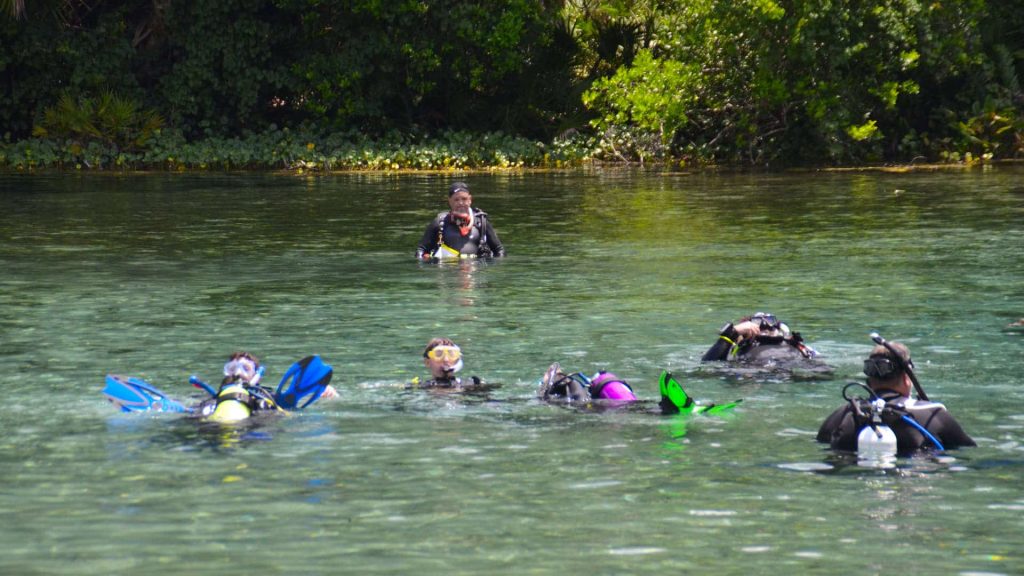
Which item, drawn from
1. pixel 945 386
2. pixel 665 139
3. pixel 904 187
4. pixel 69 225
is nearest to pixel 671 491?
pixel 945 386

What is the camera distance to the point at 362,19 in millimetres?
39156

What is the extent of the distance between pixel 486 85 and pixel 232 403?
30.7 m

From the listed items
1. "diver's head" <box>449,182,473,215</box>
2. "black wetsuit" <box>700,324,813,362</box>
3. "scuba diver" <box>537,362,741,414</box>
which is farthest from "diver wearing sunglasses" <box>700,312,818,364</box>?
"diver's head" <box>449,182,473,215</box>

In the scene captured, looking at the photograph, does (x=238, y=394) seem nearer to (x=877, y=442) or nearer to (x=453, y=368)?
(x=453, y=368)

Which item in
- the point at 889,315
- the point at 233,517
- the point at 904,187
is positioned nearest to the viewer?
the point at 233,517

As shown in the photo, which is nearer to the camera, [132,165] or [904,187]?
[904,187]

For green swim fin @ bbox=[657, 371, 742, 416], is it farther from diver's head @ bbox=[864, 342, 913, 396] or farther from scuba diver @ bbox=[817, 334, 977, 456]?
diver's head @ bbox=[864, 342, 913, 396]

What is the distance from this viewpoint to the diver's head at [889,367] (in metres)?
8.96

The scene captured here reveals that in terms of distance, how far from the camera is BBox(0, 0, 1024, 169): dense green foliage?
34344 mm

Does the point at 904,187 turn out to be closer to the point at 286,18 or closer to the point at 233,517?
the point at 286,18

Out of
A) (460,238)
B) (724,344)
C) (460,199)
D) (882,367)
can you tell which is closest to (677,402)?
(882,367)

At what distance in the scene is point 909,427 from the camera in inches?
359

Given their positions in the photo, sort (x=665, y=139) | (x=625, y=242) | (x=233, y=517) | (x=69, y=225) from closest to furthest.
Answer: (x=233, y=517) < (x=625, y=242) < (x=69, y=225) < (x=665, y=139)

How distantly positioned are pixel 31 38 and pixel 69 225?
15585mm
